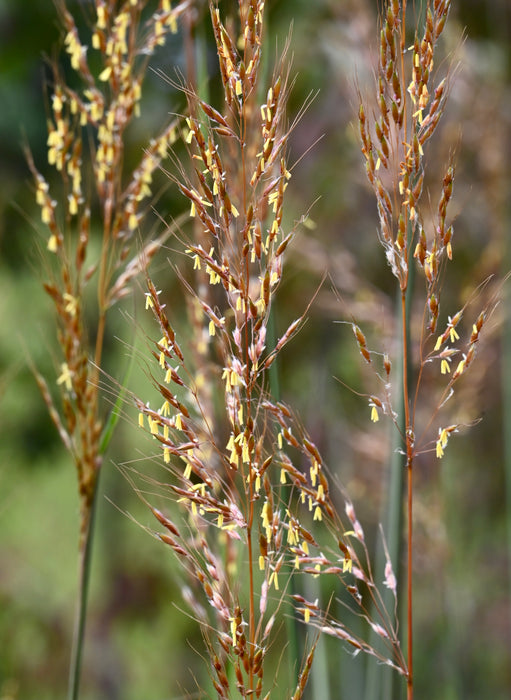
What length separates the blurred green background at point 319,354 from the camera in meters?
1.38

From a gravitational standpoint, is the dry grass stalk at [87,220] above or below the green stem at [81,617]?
above

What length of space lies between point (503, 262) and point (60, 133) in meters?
0.78

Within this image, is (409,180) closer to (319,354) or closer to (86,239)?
(86,239)

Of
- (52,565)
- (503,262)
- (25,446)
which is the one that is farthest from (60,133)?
(52,565)

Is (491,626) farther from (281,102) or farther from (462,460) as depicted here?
(281,102)

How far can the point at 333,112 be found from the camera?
204cm

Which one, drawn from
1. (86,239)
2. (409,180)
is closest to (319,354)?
(86,239)

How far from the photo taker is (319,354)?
1674 millimetres

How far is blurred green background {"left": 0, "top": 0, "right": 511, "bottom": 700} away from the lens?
1.38 m

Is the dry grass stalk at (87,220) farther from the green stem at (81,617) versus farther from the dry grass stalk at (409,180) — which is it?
the dry grass stalk at (409,180)

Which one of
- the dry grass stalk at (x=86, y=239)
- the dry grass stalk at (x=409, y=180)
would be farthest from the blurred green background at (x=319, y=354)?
the dry grass stalk at (x=409, y=180)

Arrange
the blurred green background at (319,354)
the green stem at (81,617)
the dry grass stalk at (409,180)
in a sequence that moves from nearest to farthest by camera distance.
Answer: the dry grass stalk at (409,180) → the green stem at (81,617) → the blurred green background at (319,354)

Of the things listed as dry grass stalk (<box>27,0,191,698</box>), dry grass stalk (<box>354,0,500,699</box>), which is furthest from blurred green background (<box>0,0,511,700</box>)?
dry grass stalk (<box>354,0,500,699</box>)

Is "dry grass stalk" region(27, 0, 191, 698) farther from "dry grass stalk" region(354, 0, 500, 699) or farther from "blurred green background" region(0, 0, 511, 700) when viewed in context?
"blurred green background" region(0, 0, 511, 700)
